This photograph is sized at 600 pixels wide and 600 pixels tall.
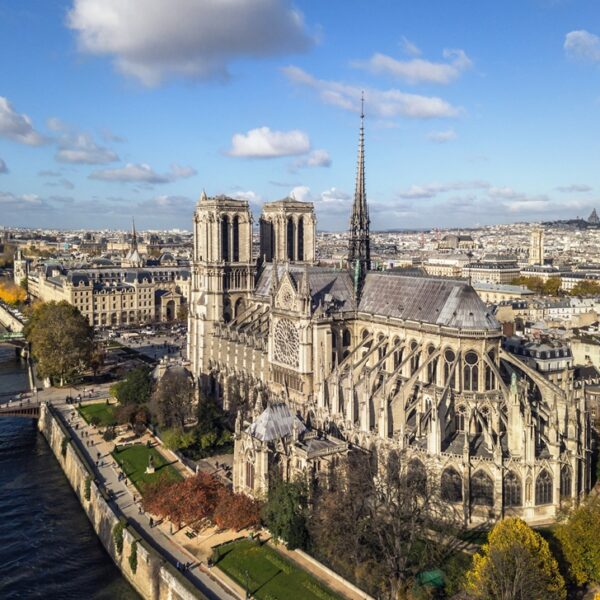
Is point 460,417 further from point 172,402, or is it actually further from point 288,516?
point 172,402

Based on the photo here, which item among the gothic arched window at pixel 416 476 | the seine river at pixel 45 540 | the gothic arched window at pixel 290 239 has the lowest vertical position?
the seine river at pixel 45 540

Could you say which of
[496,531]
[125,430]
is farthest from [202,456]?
[496,531]

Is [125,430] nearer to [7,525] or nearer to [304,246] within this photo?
[7,525]

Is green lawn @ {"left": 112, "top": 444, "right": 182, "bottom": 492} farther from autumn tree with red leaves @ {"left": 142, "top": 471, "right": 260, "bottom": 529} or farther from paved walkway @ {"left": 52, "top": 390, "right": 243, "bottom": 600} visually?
autumn tree with red leaves @ {"left": 142, "top": 471, "right": 260, "bottom": 529}

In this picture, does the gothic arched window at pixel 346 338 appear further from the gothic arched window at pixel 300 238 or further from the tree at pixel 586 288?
the tree at pixel 586 288

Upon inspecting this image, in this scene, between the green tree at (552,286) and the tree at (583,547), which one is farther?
the green tree at (552,286)

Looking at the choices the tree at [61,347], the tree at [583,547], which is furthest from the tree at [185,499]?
the tree at [61,347]
